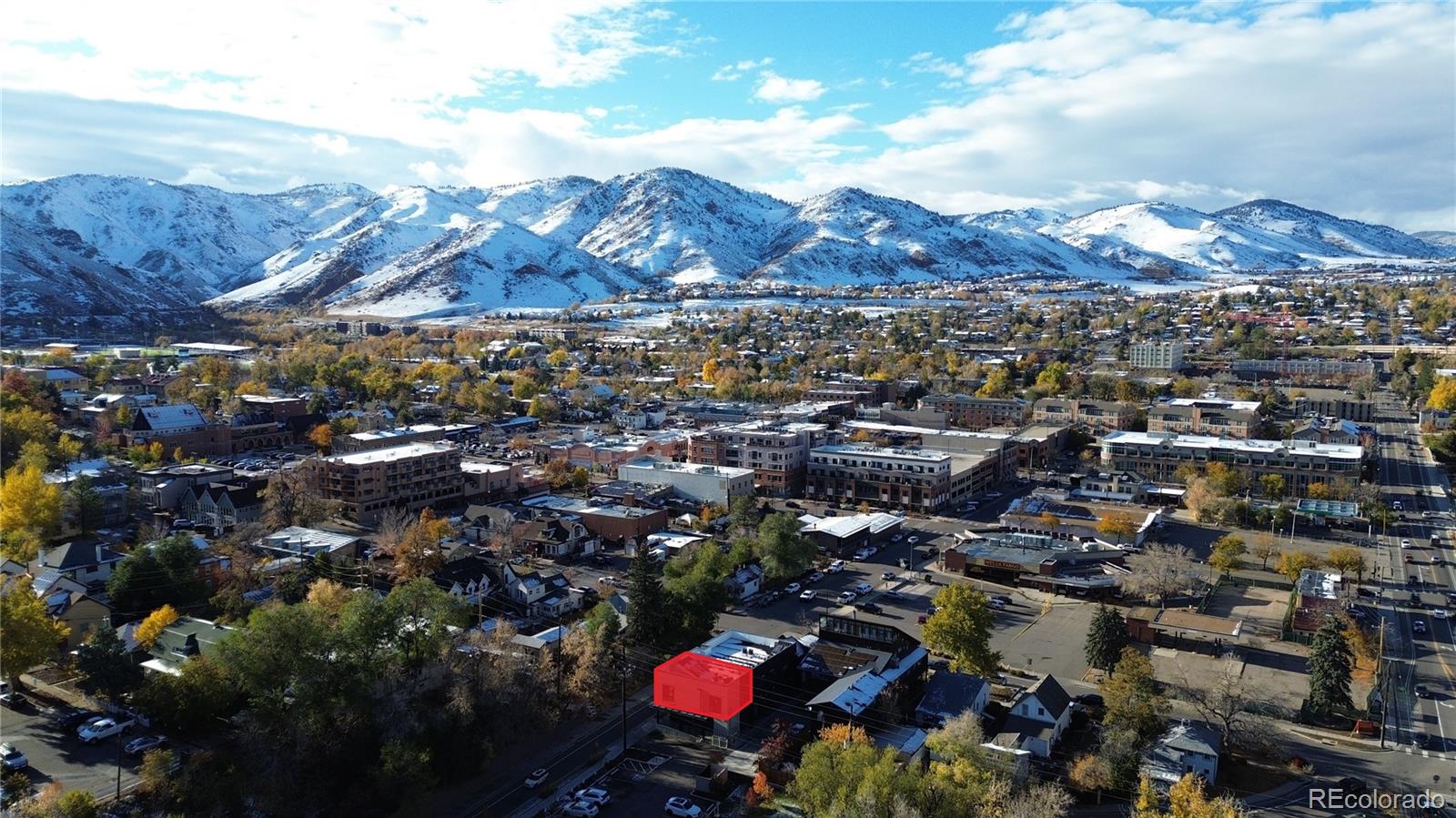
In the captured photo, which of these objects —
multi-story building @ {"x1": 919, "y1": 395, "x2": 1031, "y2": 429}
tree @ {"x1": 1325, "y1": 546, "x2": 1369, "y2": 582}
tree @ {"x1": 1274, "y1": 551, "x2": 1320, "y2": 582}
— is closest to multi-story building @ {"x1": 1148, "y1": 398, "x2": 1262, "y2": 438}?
multi-story building @ {"x1": 919, "y1": 395, "x2": 1031, "y2": 429}

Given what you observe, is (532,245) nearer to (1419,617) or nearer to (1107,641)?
(1419,617)

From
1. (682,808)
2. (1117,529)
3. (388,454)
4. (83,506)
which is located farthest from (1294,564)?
(83,506)

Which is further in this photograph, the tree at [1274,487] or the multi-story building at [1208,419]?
the multi-story building at [1208,419]

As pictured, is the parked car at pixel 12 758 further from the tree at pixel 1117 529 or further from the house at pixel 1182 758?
the tree at pixel 1117 529

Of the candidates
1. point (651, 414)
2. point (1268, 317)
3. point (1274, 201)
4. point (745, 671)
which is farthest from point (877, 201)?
point (745, 671)

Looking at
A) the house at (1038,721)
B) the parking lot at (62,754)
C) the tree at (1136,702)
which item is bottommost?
the parking lot at (62,754)
